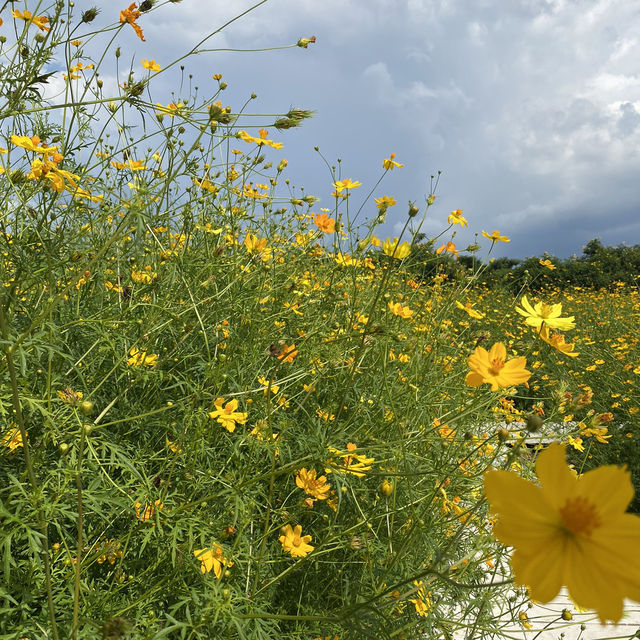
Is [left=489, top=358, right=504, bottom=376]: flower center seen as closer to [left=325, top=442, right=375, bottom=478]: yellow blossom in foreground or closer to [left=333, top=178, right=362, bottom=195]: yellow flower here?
[left=325, top=442, right=375, bottom=478]: yellow blossom in foreground

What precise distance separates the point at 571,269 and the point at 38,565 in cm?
1380

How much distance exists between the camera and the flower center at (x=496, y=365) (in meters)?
0.95

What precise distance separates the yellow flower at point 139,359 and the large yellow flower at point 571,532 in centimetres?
118

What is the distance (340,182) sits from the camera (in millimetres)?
2250

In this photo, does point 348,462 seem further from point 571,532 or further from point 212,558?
point 571,532

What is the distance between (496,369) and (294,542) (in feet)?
2.39

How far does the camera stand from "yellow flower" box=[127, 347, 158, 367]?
141 centimetres

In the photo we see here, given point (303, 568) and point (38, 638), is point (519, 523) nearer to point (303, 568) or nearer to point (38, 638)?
point (38, 638)

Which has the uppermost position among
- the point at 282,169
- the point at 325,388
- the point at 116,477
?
the point at 282,169

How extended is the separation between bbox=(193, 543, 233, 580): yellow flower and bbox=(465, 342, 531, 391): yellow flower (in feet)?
2.25

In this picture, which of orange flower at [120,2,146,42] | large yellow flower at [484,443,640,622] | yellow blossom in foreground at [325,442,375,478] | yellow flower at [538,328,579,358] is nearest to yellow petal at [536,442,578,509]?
large yellow flower at [484,443,640,622]

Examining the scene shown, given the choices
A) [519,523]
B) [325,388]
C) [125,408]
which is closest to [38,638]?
[125,408]

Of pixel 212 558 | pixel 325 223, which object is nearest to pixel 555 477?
pixel 212 558

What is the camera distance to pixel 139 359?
1.43 meters
